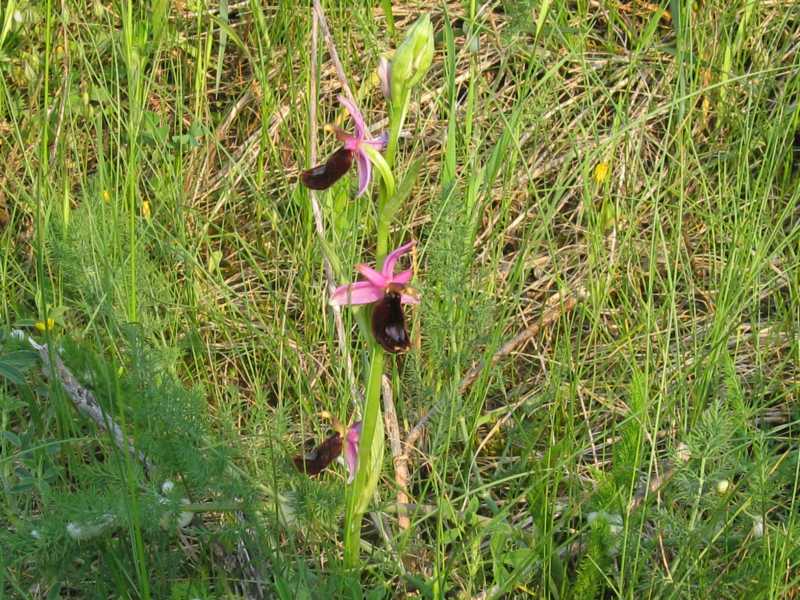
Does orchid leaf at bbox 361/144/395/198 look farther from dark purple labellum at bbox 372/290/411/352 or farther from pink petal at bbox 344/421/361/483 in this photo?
pink petal at bbox 344/421/361/483

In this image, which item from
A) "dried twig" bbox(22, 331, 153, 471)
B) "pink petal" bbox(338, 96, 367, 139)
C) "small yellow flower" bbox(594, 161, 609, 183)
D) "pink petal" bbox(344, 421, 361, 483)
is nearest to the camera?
"pink petal" bbox(338, 96, 367, 139)

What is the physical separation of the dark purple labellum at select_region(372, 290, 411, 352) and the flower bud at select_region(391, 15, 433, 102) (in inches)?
11.1

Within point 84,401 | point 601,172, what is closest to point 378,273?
point 84,401

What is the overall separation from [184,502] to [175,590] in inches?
6.1

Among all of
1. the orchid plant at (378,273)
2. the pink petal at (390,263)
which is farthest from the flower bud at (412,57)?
the pink petal at (390,263)

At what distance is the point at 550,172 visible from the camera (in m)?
2.54

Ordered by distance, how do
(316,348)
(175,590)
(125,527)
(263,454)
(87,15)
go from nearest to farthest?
(175,590)
(125,527)
(263,454)
(316,348)
(87,15)

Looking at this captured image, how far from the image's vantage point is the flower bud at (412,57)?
4.42ft

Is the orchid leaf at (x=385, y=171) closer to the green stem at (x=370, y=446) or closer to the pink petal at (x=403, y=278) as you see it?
the green stem at (x=370, y=446)

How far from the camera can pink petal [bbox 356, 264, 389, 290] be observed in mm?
1405

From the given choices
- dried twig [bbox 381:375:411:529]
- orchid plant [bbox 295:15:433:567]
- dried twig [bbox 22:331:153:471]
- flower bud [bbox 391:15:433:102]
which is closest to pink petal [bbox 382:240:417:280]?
orchid plant [bbox 295:15:433:567]

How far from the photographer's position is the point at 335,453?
1541 millimetres

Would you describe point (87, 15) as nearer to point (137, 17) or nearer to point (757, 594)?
point (137, 17)

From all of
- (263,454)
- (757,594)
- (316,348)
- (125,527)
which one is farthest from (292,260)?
(757,594)
